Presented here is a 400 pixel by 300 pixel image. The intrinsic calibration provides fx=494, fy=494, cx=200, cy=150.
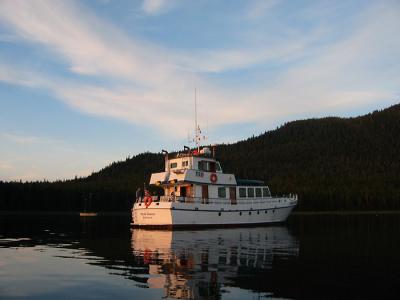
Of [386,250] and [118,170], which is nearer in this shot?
[386,250]

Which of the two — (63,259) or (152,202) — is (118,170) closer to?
(152,202)

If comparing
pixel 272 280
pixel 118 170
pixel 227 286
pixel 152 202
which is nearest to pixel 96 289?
pixel 227 286

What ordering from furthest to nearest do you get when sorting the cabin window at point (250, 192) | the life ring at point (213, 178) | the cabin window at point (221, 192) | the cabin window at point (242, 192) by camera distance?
the cabin window at point (250, 192) < the cabin window at point (242, 192) < the cabin window at point (221, 192) < the life ring at point (213, 178)

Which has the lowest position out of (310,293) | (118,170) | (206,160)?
(310,293)

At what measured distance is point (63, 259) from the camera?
1786cm

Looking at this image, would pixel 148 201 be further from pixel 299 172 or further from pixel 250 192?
pixel 299 172

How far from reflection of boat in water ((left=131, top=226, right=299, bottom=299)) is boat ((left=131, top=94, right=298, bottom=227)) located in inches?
403

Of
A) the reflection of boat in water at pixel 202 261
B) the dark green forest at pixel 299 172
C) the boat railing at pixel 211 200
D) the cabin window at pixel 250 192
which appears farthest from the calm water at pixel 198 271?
the dark green forest at pixel 299 172

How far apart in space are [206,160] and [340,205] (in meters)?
57.7


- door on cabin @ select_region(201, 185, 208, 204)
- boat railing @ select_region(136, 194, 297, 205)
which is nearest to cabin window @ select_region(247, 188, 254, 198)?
boat railing @ select_region(136, 194, 297, 205)

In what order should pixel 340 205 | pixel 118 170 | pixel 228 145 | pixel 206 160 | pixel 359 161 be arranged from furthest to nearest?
pixel 228 145 < pixel 118 170 < pixel 359 161 < pixel 340 205 < pixel 206 160

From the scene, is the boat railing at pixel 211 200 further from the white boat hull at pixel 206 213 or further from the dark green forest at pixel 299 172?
the dark green forest at pixel 299 172

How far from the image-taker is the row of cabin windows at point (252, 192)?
4169 cm

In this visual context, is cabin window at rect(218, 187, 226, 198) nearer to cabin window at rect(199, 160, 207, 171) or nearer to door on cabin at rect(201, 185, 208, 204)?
door on cabin at rect(201, 185, 208, 204)
